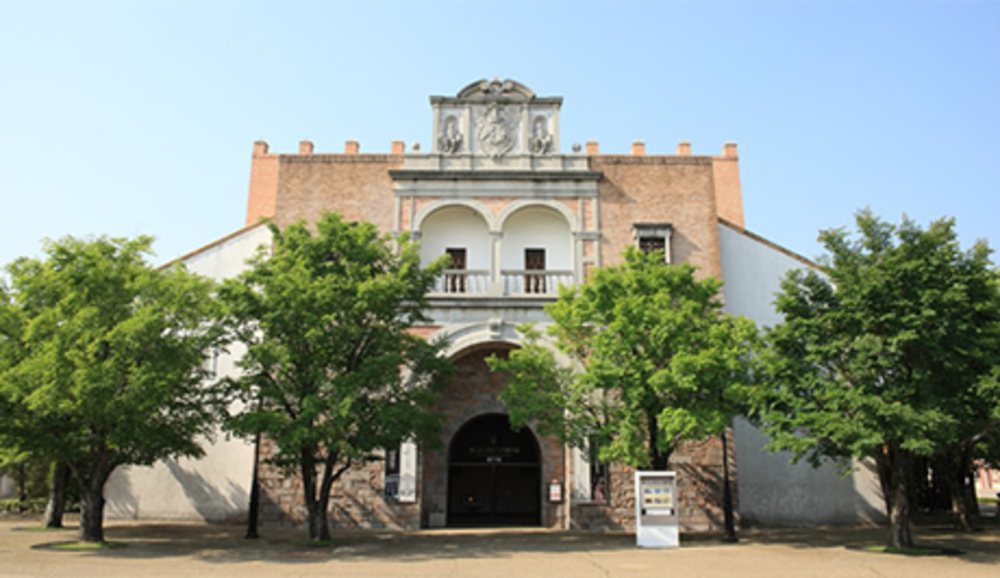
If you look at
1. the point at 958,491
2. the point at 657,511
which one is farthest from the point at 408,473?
the point at 958,491

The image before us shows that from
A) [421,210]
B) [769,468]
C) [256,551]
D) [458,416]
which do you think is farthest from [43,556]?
[769,468]

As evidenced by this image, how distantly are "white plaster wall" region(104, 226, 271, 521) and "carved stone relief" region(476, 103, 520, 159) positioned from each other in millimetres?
10096

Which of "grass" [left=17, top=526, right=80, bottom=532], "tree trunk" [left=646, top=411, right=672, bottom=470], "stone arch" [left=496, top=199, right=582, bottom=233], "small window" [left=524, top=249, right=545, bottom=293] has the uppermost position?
"stone arch" [left=496, top=199, right=582, bottom=233]

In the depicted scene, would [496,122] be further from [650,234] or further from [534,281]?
[650,234]

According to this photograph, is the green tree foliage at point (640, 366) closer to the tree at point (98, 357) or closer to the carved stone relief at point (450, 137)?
the carved stone relief at point (450, 137)

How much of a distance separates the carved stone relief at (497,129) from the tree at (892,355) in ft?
33.8

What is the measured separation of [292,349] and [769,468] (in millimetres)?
15329

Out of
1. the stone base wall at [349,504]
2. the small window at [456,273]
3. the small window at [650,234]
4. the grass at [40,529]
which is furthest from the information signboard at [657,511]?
the grass at [40,529]

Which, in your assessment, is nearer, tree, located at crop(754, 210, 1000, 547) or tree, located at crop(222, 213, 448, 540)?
tree, located at crop(754, 210, 1000, 547)

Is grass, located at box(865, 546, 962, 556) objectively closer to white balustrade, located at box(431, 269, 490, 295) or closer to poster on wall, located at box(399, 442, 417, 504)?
poster on wall, located at box(399, 442, 417, 504)

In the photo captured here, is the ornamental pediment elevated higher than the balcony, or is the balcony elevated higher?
the ornamental pediment

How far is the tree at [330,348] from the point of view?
16750 millimetres

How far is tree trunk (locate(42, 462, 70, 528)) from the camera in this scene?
21219mm

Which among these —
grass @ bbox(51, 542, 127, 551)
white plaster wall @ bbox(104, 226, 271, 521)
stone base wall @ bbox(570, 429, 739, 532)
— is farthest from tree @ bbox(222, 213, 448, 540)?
stone base wall @ bbox(570, 429, 739, 532)
